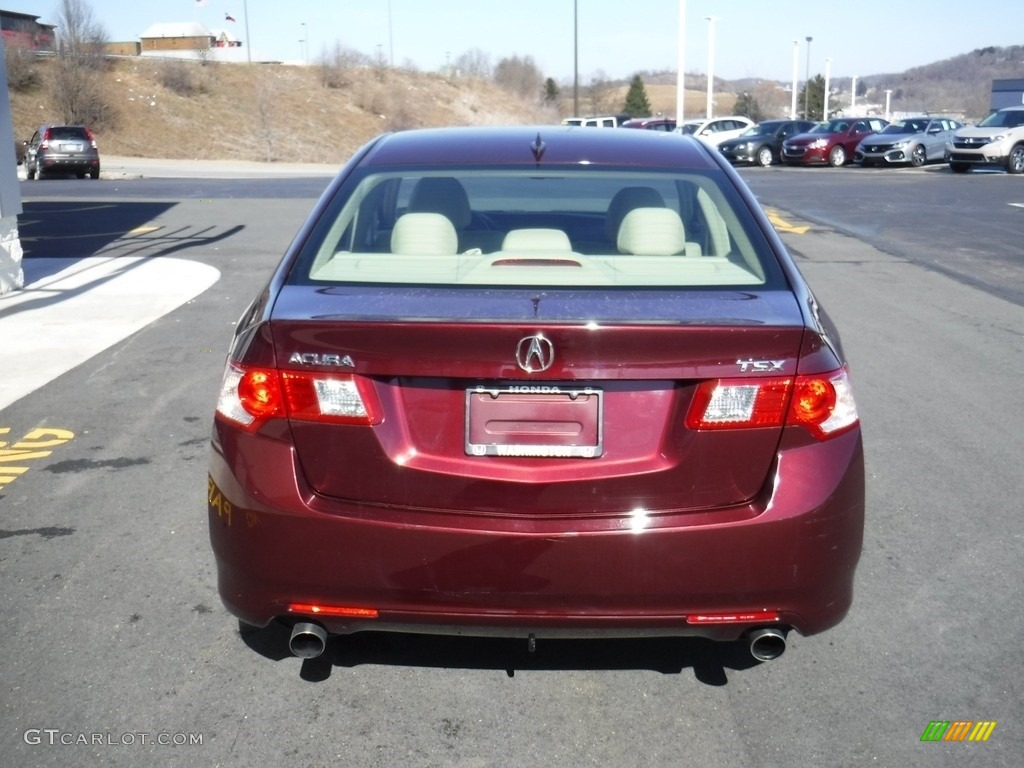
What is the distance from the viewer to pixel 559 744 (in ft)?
10.5

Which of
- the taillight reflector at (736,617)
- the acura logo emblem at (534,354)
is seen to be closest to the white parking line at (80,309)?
the acura logo emblem at (534,354)

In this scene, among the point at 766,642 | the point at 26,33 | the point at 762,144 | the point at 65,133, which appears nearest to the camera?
the point at 766,642

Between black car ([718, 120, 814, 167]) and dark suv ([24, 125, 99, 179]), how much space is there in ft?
66.5

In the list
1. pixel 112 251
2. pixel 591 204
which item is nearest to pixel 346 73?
pixel 112 251

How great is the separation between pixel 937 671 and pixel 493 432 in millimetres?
1741

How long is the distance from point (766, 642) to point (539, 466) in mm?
822

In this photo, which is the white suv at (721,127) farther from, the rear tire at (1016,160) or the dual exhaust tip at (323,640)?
the dual exhaust tip at (323,640)

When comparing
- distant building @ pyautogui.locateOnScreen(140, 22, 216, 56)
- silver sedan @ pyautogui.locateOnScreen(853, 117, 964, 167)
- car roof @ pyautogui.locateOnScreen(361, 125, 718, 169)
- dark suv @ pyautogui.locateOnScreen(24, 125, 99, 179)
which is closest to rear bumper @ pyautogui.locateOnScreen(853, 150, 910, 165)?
silver sedan @ pyautogui.locateOnScreen(853, 117, 964, 167)

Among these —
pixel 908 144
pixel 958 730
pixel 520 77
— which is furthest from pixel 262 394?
pixel 520 77

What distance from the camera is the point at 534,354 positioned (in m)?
2.86

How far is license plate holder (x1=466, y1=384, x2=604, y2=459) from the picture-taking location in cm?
290

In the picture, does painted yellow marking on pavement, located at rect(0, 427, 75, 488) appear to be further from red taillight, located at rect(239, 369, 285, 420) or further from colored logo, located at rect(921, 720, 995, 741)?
colored logo, located at rect(921, 720, 995, 741)

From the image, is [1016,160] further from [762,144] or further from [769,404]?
[769,404]

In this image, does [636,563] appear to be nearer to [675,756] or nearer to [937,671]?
[675,756]
